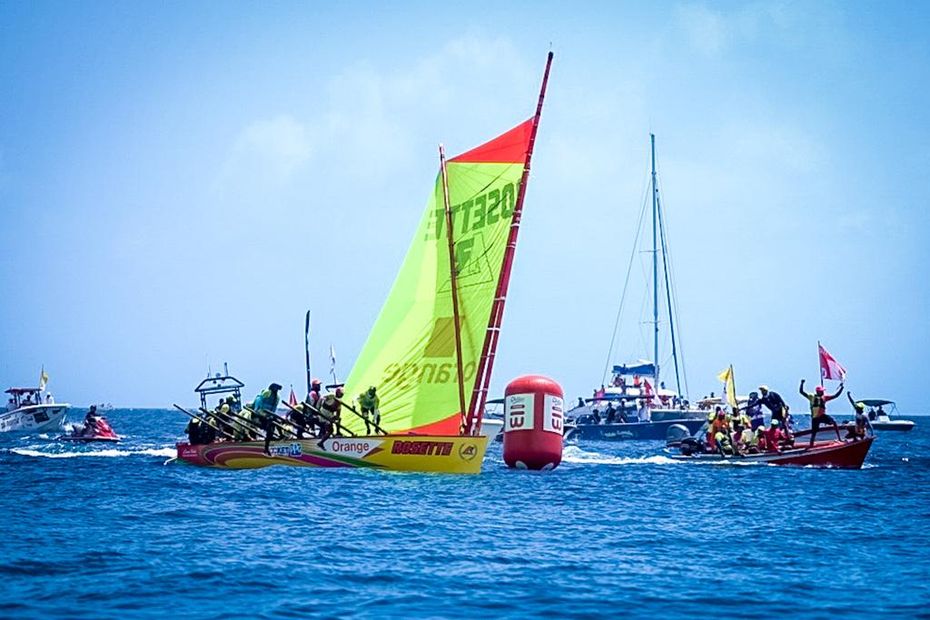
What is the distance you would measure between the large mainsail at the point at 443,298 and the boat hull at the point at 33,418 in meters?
59.6

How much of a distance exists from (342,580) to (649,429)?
238 feet

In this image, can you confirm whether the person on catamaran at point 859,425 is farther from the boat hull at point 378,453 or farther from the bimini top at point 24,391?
the bimini top at point 24,391

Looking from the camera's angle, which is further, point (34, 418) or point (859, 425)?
point (34, 418)

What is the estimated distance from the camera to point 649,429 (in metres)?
86.2

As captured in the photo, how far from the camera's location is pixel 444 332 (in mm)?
33312

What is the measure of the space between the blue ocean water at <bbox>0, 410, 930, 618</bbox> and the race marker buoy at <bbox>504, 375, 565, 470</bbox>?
6.31 ft

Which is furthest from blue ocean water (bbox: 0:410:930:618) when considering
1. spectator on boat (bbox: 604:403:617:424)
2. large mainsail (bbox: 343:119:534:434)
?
spectator on boat (bbox: 604:403:617:424)

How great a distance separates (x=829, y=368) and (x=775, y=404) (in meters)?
10.2

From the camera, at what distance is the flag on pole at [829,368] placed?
50.5 meters

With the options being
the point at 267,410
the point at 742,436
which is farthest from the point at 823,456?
the point at 267,410

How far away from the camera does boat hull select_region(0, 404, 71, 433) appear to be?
8638 centimetres

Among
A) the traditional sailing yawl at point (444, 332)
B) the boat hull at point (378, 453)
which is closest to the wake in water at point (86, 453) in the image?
the boat hull at point (378, 453)

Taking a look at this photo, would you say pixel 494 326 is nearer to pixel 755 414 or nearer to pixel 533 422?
pixel 533 422

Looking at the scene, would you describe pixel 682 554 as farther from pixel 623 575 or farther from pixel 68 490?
pixel 68 490
